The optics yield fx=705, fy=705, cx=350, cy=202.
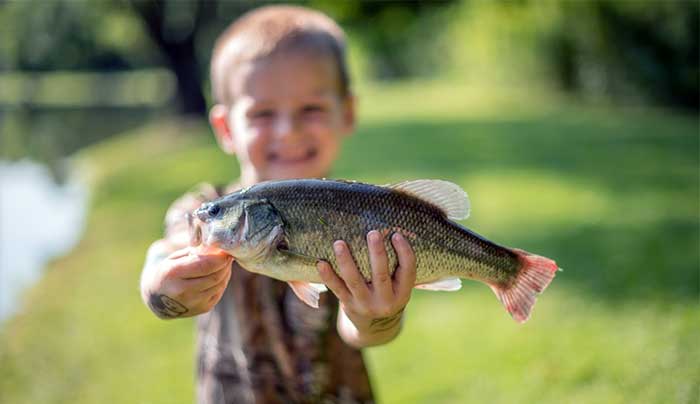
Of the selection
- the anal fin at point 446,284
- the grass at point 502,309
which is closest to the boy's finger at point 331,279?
the anal fin at point 446,284

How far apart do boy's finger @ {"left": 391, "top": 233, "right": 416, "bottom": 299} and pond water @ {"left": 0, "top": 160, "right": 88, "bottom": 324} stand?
7.04 metres

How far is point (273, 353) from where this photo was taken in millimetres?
3338

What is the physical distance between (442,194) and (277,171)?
1208 millimetres

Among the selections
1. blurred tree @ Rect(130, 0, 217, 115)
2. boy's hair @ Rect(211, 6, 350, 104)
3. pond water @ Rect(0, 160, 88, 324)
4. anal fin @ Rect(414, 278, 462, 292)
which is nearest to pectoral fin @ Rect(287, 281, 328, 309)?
anal fin @ Rect(414, 278, 462, 292)

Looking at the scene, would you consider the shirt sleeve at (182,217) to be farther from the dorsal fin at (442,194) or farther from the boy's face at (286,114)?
the dorsal fin at (442,194)

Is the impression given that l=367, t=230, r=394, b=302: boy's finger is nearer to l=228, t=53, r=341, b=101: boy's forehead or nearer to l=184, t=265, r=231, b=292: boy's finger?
l=184, t=265, r=231, b=292: boy's finger

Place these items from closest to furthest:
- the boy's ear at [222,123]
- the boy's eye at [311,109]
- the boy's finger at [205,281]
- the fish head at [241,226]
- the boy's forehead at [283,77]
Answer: the fish head at [241,226]
the boy's finger at [205,281]
the boy's forehead at [283,77]
the boy's eye at [311,109]
the boy's ear at [222,123]

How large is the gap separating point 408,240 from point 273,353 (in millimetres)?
1415

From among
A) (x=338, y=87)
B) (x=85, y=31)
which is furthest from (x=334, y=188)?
(x=85, y=31)

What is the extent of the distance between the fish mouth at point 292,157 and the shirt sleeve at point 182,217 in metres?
0.32

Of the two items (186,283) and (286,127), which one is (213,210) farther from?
(286,127)

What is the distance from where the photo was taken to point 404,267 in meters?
2.17

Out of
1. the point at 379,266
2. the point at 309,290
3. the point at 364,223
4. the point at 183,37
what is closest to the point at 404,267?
the point at 379,266

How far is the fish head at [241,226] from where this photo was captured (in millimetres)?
2113
